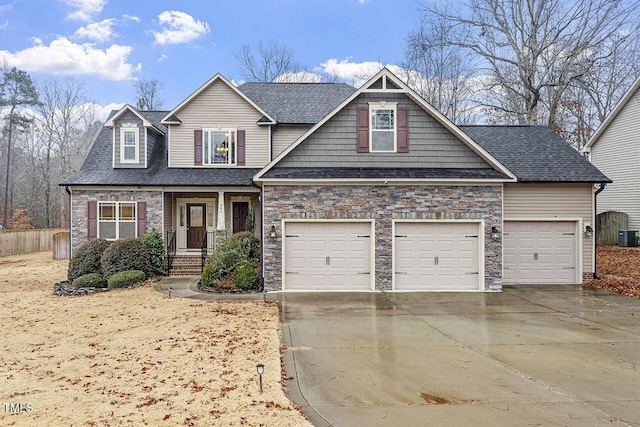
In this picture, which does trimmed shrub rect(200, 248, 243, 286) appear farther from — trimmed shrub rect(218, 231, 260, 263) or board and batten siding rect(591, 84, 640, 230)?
board and batten siding rect(591, 84, 640, 230)

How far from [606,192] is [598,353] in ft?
67.9

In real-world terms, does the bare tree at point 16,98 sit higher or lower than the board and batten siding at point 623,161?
higher

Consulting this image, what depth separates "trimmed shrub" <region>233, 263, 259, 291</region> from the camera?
11883mm

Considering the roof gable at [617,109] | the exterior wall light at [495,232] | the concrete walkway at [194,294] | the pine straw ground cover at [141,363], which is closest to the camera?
the pine straw ground cover at [141,363]

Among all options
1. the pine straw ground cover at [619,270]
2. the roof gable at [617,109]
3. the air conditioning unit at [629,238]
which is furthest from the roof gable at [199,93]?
the roof gable at [617,109]

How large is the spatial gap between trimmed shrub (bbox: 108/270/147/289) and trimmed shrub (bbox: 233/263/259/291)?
12.2 ft

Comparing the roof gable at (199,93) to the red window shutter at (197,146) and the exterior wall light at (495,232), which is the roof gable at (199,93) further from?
the exterior wall light at (495,232)

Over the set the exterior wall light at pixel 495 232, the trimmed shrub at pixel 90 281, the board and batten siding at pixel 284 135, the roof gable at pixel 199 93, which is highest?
the roof gable at pixel 199 93

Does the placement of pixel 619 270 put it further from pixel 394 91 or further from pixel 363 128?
pixel 363 128

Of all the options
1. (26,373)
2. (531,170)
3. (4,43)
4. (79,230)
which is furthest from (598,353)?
(4,43)

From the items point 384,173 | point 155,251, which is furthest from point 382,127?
point 155,251

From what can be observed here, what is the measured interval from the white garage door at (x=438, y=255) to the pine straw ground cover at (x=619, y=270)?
14.1ft

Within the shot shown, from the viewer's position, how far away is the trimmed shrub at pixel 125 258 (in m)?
13.6

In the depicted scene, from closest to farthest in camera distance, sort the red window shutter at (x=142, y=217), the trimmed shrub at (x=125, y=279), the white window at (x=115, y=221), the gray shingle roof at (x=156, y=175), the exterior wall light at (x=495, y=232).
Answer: the exterior wall light at (x=495, y=232) < the trimmed shrub at (x=125, y=279) < the gray shingle roof at (x=156, y=175) < the red window shutter at (x=142, y=217) < the white window at (x=115, y=221)
